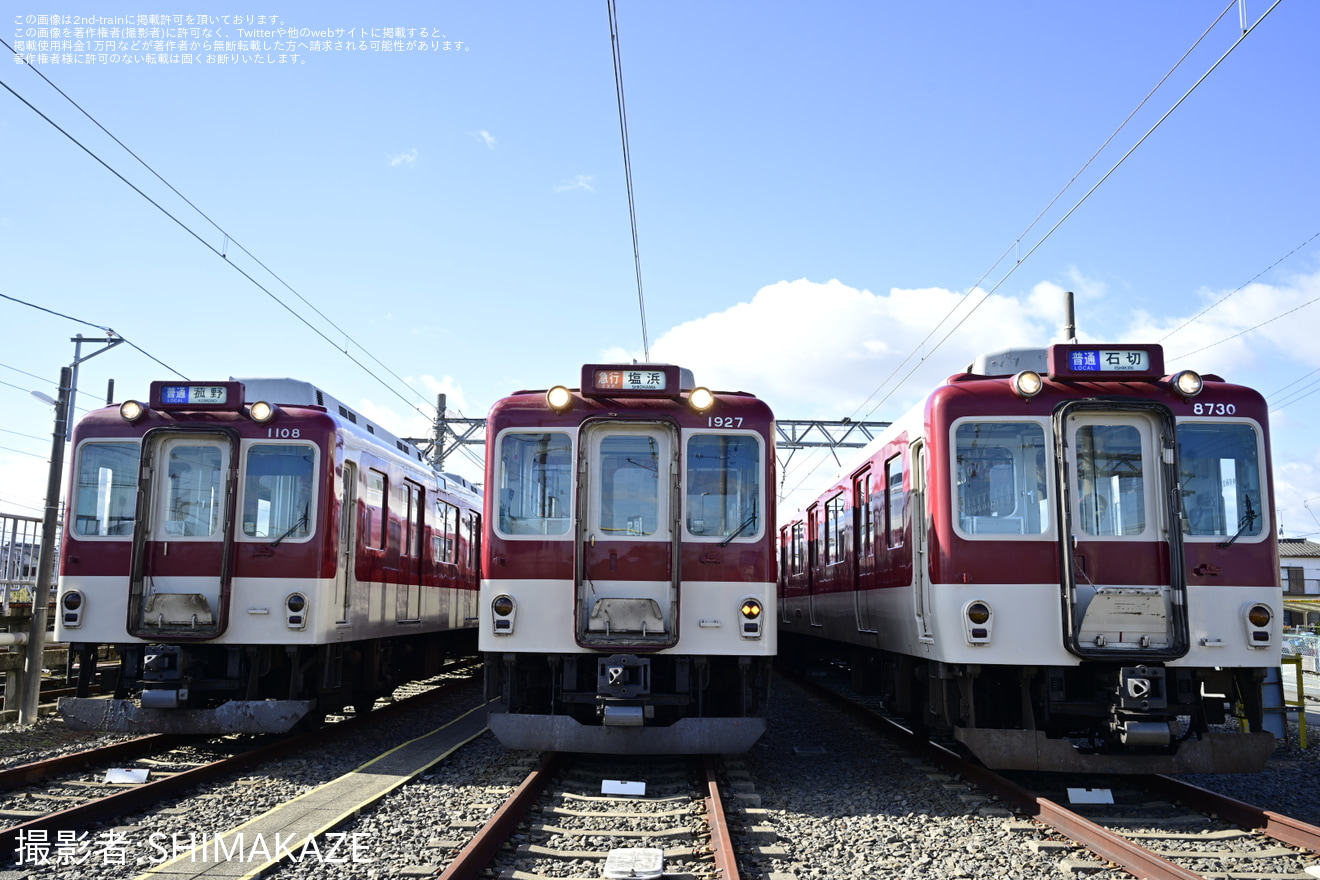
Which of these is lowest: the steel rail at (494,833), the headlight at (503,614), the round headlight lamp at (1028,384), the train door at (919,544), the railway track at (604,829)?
the railway track at (604,829)

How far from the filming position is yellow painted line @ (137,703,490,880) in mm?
5754

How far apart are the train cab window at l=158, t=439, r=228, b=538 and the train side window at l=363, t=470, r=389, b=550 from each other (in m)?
1.63

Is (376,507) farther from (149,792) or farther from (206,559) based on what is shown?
(149,792)

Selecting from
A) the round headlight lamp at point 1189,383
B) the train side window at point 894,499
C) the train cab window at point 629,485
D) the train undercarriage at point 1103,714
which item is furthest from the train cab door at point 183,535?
the round headlight lamp at point 1189,383

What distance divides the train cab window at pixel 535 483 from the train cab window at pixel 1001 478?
311 cm

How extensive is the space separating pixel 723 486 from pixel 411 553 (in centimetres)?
602

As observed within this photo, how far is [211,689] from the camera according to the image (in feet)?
31.8

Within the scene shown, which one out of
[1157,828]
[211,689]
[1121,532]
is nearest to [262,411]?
[211,689]

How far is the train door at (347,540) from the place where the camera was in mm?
10336

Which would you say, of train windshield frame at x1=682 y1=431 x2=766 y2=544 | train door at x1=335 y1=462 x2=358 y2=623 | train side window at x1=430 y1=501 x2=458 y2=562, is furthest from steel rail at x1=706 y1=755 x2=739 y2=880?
train side window at x1=430 y1=501 x2=458 y2=562

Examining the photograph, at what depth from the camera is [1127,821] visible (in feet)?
23.2

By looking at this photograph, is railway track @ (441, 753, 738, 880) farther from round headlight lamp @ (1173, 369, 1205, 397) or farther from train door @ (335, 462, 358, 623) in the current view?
round headlight lamp @ (1173, 369, 1205, 397)

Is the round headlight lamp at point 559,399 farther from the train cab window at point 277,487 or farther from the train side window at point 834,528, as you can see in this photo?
the train side window at point 834,528

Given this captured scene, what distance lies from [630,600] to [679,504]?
87cm
